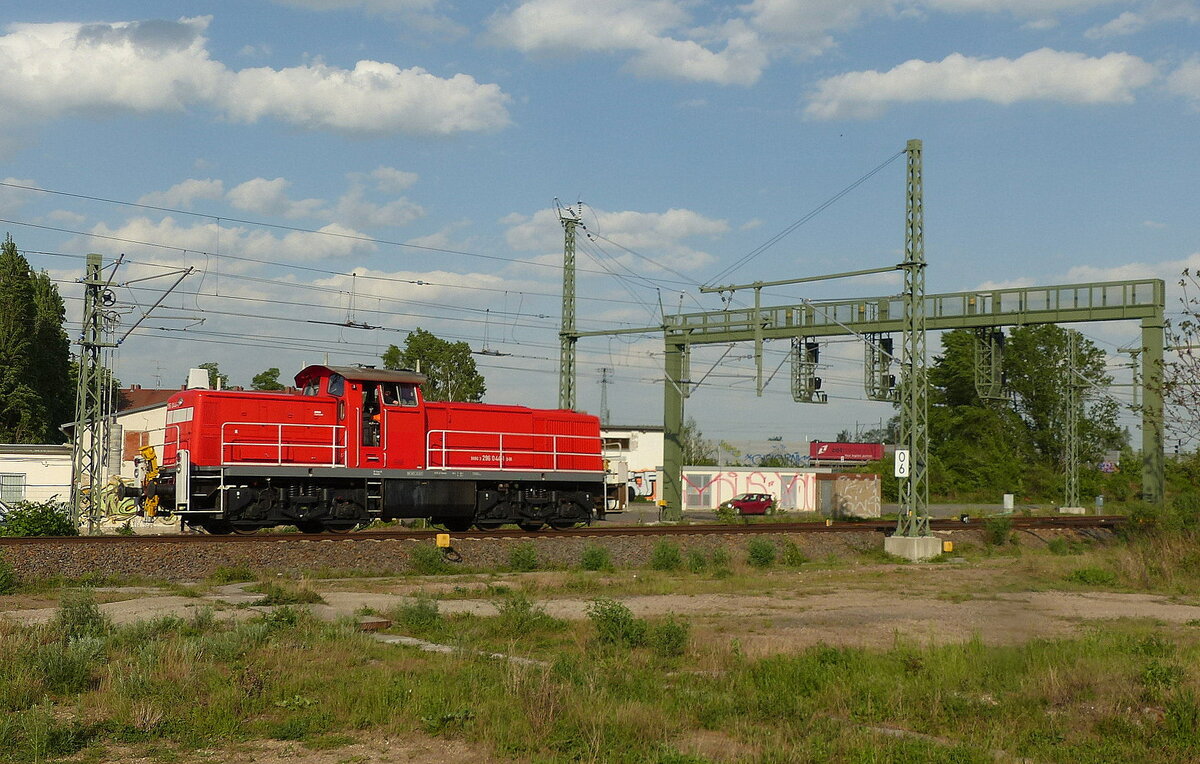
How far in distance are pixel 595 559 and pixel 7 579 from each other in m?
12.3

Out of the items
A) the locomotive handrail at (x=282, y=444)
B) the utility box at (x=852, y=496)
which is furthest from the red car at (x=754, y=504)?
the locomotive handrail at (x=282, y=444)

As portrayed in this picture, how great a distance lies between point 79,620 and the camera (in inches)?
525

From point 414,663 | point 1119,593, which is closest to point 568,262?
point 1119,593

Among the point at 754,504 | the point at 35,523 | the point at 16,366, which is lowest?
the point at 754,504

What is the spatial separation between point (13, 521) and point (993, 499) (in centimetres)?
7512

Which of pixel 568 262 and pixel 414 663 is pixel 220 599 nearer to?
pixel 414 663

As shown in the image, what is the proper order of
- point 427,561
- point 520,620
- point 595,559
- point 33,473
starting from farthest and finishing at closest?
point 33,473
point 595,559
point 427,561
point 520,620

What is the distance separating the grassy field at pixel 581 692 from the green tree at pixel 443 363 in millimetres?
64496

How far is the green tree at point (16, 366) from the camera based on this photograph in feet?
201

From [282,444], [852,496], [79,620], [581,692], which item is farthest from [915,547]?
[852,496]

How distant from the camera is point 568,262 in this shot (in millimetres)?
46062

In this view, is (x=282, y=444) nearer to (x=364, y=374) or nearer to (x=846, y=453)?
(x=364, y=374)

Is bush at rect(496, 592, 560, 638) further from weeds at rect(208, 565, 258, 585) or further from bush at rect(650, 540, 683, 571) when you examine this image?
bush at rect(650, 540, 683, 571)

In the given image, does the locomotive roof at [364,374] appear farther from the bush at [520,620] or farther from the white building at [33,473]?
the white building at [33,473]
